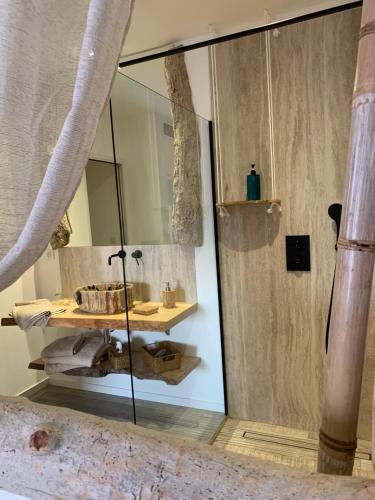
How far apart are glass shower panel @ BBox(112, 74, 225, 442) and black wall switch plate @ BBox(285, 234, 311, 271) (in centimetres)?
47

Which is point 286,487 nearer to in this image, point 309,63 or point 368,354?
point 368,354

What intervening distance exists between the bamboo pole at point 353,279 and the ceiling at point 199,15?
1.59m

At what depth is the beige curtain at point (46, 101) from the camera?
63 centimetres

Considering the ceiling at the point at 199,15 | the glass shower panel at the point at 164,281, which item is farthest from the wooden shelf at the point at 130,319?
the ceiling at the point at 199,15

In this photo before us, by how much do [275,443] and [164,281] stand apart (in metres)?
1.17

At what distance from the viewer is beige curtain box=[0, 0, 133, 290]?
63 cm

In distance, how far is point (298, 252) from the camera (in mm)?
2105

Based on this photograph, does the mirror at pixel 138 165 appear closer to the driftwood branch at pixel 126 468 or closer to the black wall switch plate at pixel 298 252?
the black wall switch plate at pixel 298 252

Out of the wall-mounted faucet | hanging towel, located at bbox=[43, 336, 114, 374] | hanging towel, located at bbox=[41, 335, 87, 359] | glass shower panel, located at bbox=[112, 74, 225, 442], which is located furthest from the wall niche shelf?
hanging towel, located at bbox=[41, 335, 87, 359]

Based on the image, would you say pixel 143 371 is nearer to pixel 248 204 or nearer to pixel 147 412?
pixel 147 412

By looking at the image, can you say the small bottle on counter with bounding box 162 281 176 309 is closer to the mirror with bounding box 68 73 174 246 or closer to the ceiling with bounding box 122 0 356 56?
the mirror with bounding box 68 73 174 246

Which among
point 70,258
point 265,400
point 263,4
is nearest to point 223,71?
point 263,4

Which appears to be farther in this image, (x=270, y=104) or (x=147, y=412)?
(x=147, y=412)

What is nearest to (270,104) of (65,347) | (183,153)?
Answer: (183,153)
